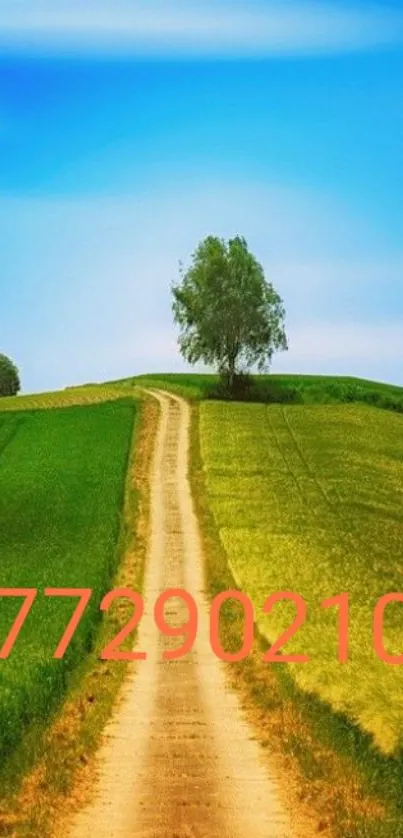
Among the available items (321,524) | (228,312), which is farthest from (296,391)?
(321,524)

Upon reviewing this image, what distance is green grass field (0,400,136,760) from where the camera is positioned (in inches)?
1019

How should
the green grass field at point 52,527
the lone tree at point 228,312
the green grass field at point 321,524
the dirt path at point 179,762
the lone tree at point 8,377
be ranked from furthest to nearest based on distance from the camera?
1. the lone tree at point 8,377
2. the lone tree at point 228,312
3. the green grass field at point 321,524
4. the green grass field at point 52,527
5. the dirt path at point 179,762

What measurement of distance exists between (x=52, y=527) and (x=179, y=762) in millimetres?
26387

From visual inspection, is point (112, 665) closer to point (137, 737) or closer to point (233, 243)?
point (137, 737)

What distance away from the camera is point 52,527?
46750 mm

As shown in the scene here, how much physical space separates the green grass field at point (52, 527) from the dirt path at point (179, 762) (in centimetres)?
193

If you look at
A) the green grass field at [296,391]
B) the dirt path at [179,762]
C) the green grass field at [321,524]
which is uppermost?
the green grass field at [296,391]

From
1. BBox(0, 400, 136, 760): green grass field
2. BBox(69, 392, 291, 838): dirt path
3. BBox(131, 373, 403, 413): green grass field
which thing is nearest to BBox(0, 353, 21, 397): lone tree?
BBox(131, 373, 403, 413): green grass field

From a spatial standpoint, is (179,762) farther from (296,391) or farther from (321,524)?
(296,391)

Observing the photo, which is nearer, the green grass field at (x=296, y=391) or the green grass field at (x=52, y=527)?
the green grass field at (x=52, y=527)

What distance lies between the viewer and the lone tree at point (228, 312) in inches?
3937

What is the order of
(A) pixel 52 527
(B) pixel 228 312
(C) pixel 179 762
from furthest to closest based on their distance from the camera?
(B) pixel 228 312, (A) pixel 52 527, (C) pixel 179 762

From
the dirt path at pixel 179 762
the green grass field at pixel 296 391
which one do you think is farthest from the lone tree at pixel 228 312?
the dirt path at pixel 179 762

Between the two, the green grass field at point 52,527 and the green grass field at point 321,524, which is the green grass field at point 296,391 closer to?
the green grass field at point 321,524
